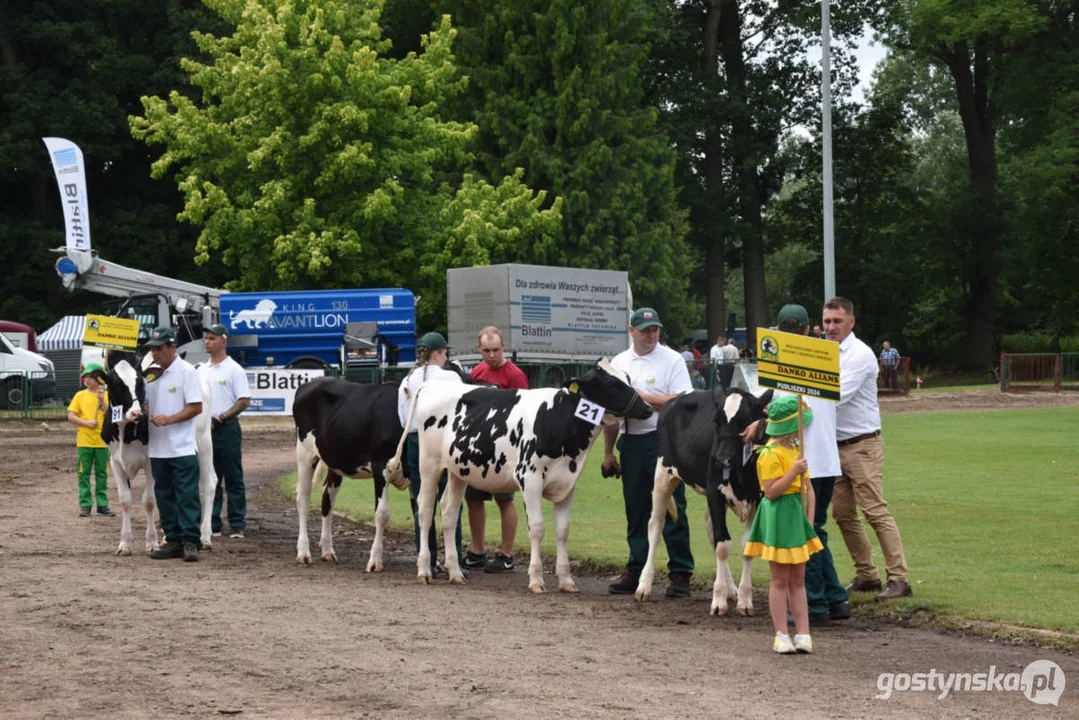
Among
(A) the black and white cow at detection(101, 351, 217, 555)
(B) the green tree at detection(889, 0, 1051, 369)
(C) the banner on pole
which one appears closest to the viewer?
(A) the black and white cow at detection(101, 351, 217, 555)

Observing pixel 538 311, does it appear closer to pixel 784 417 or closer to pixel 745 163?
pixel 745 163

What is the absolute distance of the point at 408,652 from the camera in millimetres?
9641

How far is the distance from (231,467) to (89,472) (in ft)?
10.8

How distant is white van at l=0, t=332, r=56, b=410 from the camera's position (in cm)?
3950

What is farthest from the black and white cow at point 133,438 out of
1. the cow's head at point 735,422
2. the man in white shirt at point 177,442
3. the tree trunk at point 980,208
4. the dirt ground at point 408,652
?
the tree trunk at point 980,208

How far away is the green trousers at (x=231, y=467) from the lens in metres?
16.9

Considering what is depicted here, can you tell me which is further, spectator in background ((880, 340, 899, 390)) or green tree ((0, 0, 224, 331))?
green tree ((0, 0, 224, 331))

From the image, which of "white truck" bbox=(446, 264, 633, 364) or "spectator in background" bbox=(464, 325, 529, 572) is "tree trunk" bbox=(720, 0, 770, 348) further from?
"spectator in background" bbox=(464, 325, 529, 572)

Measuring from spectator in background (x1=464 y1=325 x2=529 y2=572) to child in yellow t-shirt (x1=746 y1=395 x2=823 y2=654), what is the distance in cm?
469

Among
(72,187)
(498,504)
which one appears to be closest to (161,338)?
(498,504)

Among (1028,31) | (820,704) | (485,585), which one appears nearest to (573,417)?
(485,585)

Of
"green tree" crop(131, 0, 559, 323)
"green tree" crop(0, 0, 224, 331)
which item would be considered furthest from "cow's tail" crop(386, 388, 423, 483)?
"green tree" crop(0, 0, 224, 331)

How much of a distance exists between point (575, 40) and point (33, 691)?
168 ft

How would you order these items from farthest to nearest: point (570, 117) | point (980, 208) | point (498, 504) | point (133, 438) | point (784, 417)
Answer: point (980, 208) < point (570, 117) < point (133, 438) < point (498, 504) < point (784, 417)
